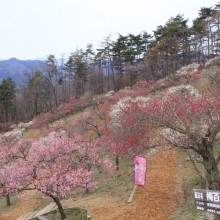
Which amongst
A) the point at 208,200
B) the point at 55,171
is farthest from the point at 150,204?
the point at 208,200

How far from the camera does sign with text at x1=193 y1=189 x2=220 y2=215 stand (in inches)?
306

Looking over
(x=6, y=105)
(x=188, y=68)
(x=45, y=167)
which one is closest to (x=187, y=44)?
(x=188, y=68)

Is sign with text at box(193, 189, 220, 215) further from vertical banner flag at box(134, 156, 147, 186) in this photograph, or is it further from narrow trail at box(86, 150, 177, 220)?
vertical banner flag at box(134, 156, 147, 186)

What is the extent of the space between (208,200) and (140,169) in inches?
324

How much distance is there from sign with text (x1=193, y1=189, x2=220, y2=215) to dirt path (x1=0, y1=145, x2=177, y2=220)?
6.01 meters

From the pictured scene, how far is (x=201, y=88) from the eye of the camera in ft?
117

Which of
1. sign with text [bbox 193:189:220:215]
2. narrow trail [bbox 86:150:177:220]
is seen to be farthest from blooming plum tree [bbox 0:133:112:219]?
sign with text [bbox 193:189:220:215]

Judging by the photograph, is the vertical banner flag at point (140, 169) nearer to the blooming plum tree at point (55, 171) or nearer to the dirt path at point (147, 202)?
the dirt path at point (147, 202)

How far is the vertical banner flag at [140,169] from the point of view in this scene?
15.9m

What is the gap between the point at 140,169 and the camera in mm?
16172

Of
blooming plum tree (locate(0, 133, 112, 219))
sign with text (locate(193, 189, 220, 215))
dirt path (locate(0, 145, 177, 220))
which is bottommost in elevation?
dirt path (locate(0, 145, 177, 220))

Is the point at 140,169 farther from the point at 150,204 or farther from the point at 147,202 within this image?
the point at 150,204

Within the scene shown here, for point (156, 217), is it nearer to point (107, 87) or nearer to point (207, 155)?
point (207, 155)

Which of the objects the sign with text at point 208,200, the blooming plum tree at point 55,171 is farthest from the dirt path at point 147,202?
the sign with text at point 208,200
